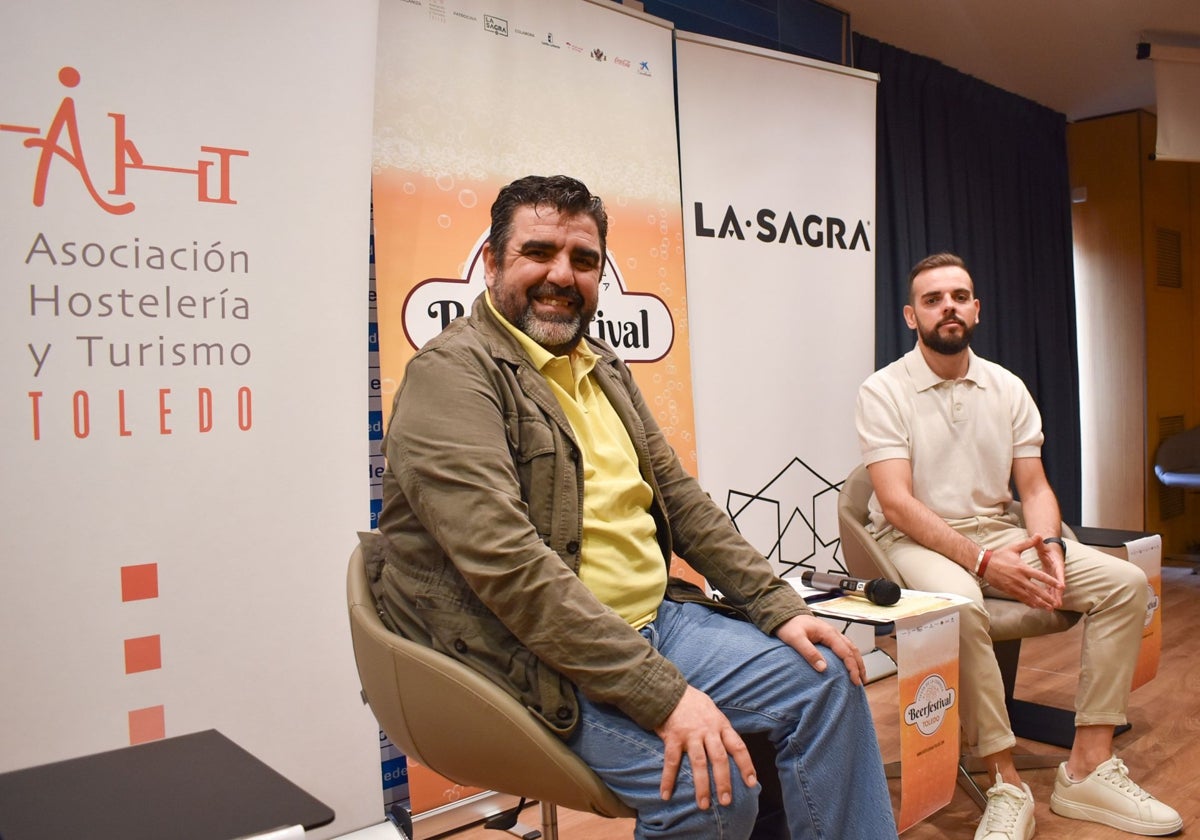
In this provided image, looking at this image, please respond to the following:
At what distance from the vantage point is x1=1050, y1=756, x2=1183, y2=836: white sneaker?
223cm

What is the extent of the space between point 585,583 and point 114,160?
1.26m

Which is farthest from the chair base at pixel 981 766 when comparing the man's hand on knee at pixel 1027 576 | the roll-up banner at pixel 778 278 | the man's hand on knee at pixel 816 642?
the man's hand on knee at pixel 816 642

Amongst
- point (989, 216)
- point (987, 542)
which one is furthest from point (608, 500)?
point (989, 216)

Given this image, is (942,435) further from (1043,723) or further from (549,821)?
(549,821)

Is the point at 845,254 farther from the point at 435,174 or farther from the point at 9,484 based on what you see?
the point at 9,484

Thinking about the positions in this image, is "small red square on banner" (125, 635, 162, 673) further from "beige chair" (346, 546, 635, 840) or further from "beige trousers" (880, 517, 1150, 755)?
"beige trousers" (880, 517, 1150, 755)

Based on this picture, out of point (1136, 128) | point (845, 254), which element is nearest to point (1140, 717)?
point (845, 254)

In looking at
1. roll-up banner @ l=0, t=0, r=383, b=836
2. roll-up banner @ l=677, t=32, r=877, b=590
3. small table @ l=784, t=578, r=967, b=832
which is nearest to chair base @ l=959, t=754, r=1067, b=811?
small table @ l=784, t=578, r=967, b=832

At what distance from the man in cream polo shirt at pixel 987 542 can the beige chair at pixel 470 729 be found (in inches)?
49.9

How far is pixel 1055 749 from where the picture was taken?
281 centimetres

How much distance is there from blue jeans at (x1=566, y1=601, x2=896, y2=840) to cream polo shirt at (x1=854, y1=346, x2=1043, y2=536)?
1186mm

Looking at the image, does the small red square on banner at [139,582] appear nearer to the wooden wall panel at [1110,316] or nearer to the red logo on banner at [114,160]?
the red logo on banner at [114,160]

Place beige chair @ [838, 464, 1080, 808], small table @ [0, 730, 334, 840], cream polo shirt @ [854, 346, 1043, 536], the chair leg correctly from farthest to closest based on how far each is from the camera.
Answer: cream polo shirt @ [854, 346, 1043, 536] → beige chair @ [838, 464, 1080, 808] → the chair leg → small table @ [0, 730, 334, 840]

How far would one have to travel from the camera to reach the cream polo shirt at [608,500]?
161cm
